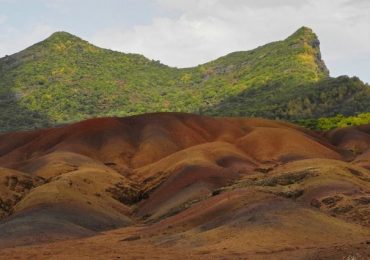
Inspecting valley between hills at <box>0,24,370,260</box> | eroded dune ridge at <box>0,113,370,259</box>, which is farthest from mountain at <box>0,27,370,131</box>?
eroded dune ridge at <box>0,113,370,259</box>

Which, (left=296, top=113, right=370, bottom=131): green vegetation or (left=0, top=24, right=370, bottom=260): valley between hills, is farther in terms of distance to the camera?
(left=296, top=113, right=370, bottom=131): green vegetation

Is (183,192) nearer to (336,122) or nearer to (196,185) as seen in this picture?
(196,185)

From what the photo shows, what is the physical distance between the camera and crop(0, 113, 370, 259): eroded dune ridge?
98.1 feet

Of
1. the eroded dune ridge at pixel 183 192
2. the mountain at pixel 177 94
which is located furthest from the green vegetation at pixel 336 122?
the mountain at pixel 177 94

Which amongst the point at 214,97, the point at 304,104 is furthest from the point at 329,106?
the point at 214,97

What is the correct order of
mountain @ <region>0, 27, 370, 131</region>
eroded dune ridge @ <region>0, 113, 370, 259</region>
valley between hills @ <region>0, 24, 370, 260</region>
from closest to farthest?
1. eroded dune ridge @ <region>0, 113, 370, 259</region>
2. valley between hills @ <region>0, 24, 370, 260</region>
3. mountain @ <region>0, 27, 370, 131</region>

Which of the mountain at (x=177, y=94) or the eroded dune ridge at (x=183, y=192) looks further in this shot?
the mountain at (x=177, y=94)

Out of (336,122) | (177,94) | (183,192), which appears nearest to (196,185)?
(183,192)

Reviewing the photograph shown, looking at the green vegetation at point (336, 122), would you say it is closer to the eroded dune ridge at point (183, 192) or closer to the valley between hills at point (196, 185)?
the valley between hills at point (196, 185)

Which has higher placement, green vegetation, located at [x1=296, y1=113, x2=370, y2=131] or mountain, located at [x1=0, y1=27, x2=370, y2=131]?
mountain, located at [x1=0, y1=27, x2=370, y2=131]

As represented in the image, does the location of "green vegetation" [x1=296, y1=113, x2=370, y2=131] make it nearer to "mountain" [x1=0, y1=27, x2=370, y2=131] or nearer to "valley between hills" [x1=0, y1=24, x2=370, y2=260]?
"valley between hills" [x1=0, y1=24, x2=370, y2=260]

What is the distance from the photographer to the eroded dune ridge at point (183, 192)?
1177 inches

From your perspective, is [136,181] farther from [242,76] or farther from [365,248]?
[242,76]

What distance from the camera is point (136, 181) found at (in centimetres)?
6950
